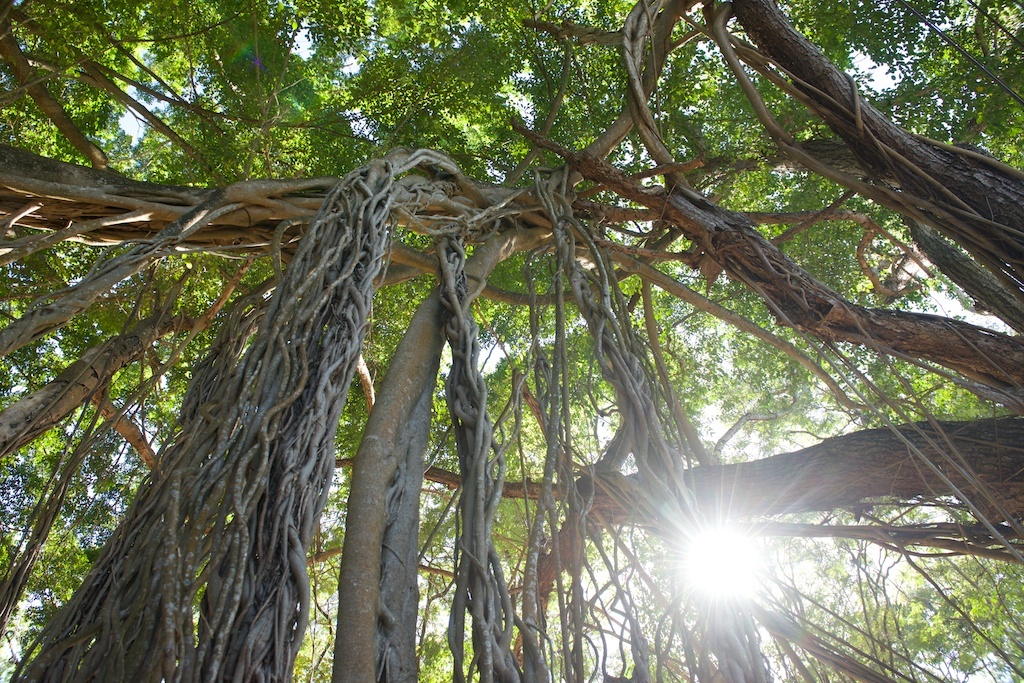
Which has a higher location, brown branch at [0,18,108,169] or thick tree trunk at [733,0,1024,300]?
brown branch at [0,18,108,169]

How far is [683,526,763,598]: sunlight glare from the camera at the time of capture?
1.04 meters

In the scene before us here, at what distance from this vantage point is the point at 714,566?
3.50 feet

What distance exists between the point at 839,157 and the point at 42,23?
3263mm

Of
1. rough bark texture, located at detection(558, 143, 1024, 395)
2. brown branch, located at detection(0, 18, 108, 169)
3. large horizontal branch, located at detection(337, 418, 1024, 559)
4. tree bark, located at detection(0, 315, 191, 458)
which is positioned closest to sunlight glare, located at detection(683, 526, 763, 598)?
large horizontal branch, located at detection(337, 418, 1024, 559)

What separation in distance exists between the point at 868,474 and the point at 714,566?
1187mm

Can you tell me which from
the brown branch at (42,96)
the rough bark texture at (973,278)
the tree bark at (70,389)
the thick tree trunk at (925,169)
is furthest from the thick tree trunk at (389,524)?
the brown branch at (42,96)

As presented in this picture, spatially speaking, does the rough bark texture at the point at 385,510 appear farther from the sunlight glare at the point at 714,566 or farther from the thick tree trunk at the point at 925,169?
the thick tree trunk at the point at 925,169

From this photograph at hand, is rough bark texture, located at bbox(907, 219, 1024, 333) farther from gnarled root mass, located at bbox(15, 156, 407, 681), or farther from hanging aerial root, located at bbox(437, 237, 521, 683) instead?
gnarled root mass, located at bbox(15, 156, 407, 681)

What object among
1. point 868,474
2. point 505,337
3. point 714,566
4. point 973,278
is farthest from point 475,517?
point 505,337

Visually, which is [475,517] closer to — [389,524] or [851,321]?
[389,524]

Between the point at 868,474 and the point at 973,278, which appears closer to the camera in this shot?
the point at 973,278

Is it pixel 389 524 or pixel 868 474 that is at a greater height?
pixel 868 474

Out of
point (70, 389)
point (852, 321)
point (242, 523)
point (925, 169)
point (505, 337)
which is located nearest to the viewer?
point (242, 523)

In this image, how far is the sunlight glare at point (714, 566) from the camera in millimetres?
1038
